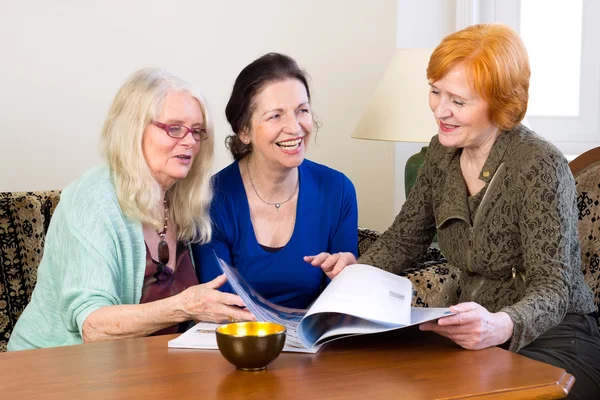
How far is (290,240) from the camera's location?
2.16 m

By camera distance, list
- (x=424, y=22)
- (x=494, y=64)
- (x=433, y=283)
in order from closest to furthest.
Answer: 1. (x=494, y=64)
2. (x=433, y=283)
3. (x=424, y=22)

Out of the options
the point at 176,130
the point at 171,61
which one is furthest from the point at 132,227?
the point at 171,61

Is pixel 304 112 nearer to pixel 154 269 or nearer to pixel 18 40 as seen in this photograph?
pixel 154 269

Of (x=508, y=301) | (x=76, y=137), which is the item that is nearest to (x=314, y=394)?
(x=508, y=301)

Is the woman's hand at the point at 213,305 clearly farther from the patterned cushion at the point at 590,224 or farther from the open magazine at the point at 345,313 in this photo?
the patterned cushion at the point at 590,224

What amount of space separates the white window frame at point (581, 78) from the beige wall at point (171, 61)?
0.38 meters

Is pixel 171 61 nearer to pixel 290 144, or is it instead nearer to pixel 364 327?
pixel 290 144

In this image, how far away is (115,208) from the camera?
180 centimetres

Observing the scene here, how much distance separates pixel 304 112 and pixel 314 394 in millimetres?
1181

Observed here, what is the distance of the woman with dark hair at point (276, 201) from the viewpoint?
2.13 m

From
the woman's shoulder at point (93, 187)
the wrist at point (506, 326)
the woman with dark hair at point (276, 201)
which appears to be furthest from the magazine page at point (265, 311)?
the woman with dark hair at point (276, 201)

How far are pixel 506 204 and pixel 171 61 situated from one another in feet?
5.86

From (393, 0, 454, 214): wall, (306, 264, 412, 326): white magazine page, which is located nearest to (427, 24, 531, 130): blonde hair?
(306, 264, 412, 326): white magazine page

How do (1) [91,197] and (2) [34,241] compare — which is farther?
(2) [34,241]
